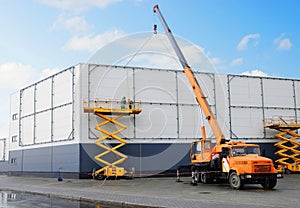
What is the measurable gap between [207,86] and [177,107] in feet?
14.5

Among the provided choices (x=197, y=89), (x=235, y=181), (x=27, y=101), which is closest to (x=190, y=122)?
(x=197, y=89)

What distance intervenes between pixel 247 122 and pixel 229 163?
19674 millimetres

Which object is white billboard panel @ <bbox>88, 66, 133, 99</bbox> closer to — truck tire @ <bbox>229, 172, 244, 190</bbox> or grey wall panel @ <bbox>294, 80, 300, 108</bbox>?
truck tire @ <bbox>229, 172, 244, 190</bbox>

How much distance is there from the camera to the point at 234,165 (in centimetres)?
2275

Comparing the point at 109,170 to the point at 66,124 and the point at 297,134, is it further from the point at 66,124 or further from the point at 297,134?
the point at 297,134

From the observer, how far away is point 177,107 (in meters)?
39.1

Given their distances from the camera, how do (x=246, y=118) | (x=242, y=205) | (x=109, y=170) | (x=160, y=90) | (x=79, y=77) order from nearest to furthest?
(x=242, y=205)
(x=109, y=170)
(x=79, y=77)
(x=160, y=90)
(x=246, y=118)

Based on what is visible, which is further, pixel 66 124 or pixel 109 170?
pixel 66 124

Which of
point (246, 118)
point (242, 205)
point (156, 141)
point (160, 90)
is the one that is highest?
point (160, 90)

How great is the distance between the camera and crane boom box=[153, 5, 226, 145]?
84.6ft

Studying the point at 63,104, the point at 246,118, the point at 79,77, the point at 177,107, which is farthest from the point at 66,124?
the point at 246,118

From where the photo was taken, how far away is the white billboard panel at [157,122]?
36906 mm

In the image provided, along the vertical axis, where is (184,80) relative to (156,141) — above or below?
above

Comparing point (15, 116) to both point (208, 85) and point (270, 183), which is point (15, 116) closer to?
Result: point (208, 85)
